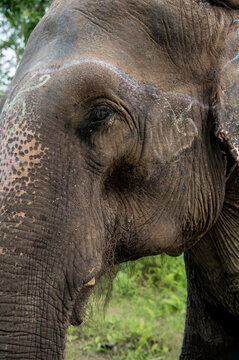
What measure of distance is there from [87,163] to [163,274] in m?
3.62

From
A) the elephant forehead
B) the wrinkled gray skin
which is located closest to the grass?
the wrinkled gray skin

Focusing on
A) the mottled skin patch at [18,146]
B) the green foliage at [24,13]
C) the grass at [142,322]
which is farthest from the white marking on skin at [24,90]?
the green foliage at [24,13]

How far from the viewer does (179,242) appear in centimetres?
216

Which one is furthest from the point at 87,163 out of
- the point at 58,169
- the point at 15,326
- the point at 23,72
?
the point at 15,326

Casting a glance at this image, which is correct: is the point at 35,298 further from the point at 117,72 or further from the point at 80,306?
the point at 117,72

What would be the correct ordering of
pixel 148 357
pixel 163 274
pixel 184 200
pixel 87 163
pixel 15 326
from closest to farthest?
pixel 15 326 < pixel 87 163 < pixel 184 200 < pixel 148 357 < pixel 163 274

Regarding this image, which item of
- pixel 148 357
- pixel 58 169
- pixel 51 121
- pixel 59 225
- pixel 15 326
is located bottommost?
pixel 148 357

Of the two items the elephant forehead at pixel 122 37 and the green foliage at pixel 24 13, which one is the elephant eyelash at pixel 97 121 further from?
the green foliage at pixel 24 13

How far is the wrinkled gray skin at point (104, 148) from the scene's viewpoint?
5.62 feet

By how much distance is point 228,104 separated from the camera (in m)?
2.00

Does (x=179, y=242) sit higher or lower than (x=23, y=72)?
lower

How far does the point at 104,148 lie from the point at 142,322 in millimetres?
2624

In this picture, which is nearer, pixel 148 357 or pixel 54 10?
pixel 54 10

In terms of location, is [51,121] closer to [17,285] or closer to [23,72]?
[23,72]
